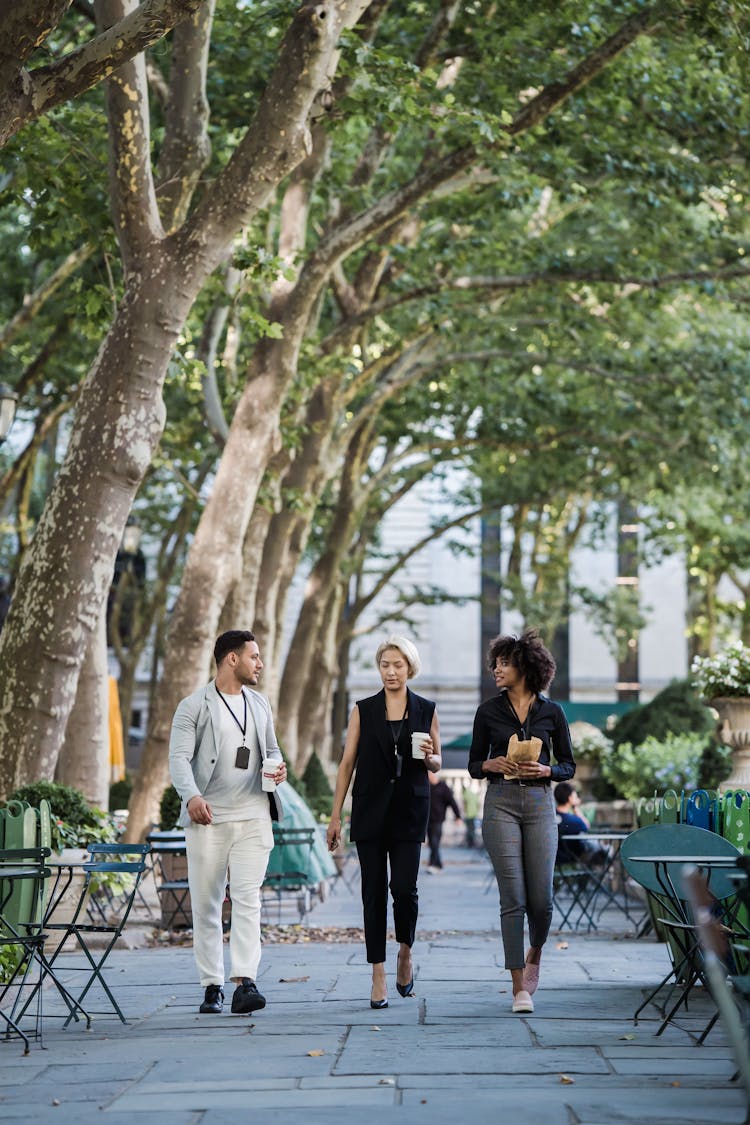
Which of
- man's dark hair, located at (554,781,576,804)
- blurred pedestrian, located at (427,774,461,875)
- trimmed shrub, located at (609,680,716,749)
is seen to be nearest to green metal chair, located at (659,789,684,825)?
man's dark hair, located at (554,781,576,804)

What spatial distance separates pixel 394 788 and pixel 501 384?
16.8 metres

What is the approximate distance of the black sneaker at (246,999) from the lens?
797 cm

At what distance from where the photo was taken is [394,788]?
27.1ft

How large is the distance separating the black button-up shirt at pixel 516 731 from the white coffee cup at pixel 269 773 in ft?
3.36

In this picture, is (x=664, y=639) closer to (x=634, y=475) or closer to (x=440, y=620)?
(x=440, y=620)

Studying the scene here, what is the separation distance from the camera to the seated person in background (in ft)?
48.2

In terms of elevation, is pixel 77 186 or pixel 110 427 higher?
pixel 77 186

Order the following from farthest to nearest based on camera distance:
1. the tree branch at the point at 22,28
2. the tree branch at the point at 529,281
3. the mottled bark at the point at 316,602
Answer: the mottled bark at the point at 316,602
the tree branch at the point at 529,281
the tree branch at the point at 22,28

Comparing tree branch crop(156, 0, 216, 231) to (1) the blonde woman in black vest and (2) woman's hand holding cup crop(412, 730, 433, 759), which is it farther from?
(2) woman's hand holding cup crop(412, 730, 433, 759)

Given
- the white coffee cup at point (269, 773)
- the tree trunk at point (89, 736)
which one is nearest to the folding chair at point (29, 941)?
the white coffee cup at point (269, 773)

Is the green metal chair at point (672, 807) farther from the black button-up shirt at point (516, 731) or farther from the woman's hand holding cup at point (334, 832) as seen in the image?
the woman's hand holding cup at point (334, 832)

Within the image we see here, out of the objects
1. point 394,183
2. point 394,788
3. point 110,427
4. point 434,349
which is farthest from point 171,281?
point 434,349

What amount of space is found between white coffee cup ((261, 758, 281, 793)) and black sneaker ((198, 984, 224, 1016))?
1.05 m

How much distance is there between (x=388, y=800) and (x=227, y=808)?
852 mm
